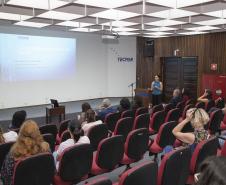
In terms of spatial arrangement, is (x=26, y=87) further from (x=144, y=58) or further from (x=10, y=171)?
(x=10, y=171)

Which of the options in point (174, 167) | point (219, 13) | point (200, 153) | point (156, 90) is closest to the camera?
point (174, 167)

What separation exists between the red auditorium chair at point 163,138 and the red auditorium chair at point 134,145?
1.16ft

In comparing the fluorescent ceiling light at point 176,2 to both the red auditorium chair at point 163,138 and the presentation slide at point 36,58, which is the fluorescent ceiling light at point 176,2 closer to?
the red auditorium chair at point 163,138

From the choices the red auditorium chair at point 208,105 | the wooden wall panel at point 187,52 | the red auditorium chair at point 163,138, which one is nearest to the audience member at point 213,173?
the red auditorium chair at point 163,138

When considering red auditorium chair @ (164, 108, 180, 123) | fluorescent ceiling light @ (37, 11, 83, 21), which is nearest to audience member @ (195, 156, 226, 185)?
red auditorium chair @ (164, 108, 180, 123)

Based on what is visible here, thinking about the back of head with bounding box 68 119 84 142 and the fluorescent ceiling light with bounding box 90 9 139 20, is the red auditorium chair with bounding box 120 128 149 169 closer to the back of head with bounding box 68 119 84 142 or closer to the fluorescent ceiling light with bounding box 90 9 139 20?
the back of head with bounding box 68 119 84 142

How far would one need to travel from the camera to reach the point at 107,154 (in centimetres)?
356

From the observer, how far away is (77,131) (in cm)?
364

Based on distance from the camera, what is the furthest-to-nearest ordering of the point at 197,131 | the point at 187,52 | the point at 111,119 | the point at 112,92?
the point at 112,92 < the point at 187,52 < the point at 111,119 < the point at 197,131

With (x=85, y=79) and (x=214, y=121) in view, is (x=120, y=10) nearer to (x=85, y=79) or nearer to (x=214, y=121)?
(x=214, y=121)

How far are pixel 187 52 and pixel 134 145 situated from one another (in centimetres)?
895

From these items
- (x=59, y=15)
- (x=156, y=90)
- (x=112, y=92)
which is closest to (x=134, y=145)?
(x=59, y=15)

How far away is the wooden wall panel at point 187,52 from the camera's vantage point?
1088 centimetres

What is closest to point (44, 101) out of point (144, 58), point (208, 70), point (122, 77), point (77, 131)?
point (122, 77)
